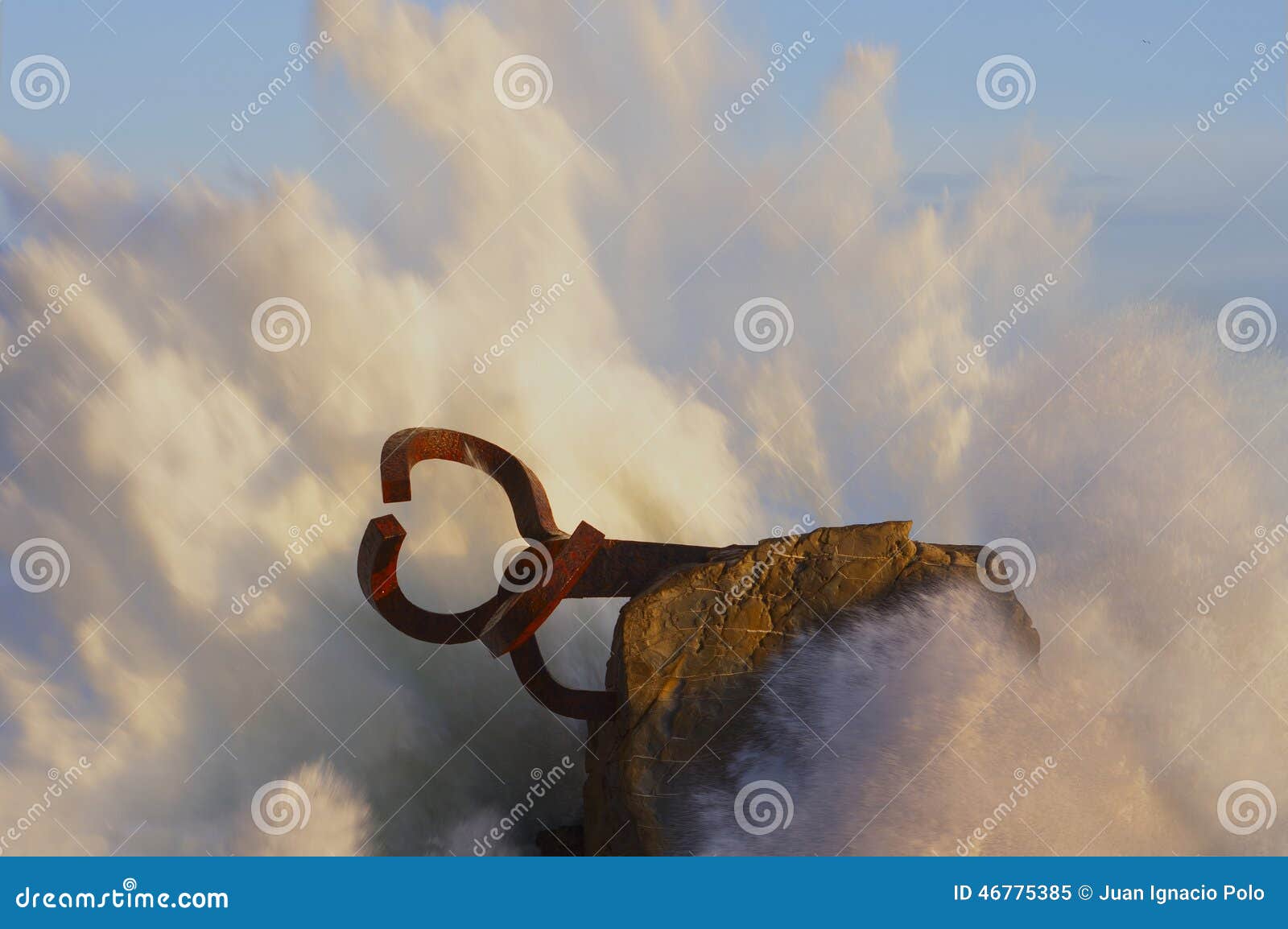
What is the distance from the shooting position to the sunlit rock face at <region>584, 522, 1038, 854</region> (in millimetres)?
3268

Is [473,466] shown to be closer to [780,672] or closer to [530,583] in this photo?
[530,583]

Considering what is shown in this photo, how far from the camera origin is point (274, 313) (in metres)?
4.29

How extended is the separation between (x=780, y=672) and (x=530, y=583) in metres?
0.69

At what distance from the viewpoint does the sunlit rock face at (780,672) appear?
3268 mm

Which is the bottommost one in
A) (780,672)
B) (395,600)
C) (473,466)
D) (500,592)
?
(395,600)

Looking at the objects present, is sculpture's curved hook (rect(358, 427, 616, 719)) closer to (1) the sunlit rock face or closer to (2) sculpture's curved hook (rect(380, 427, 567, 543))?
(2) sculpture's curved hook (rect(380, 427, 567, 543))

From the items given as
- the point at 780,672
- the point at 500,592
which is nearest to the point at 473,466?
the point at 500,592

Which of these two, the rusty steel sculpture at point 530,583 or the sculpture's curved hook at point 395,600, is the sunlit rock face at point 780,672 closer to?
the rusty steel sculpture at point 530,583

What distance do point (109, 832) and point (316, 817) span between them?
62 centimetres

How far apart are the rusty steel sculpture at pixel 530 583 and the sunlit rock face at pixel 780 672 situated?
0.53 feet

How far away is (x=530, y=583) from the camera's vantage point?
357 cm

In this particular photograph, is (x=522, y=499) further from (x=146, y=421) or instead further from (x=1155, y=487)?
(x=1155, y=487)

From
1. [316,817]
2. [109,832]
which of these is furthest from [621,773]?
[109,832]

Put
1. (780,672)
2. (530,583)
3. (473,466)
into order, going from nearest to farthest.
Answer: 1. (780,672)
2. (530,583)
3. (473,466)
